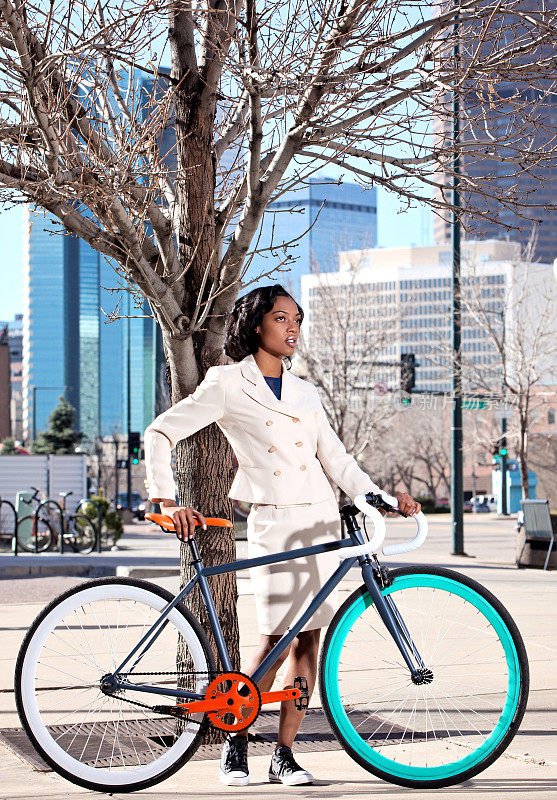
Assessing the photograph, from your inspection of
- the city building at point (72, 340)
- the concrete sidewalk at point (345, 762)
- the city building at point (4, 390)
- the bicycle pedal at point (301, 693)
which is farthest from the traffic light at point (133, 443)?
the city building at point (72, 340)

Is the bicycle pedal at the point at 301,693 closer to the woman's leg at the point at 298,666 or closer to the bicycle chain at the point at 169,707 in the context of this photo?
the woman's leg at the point at 298,666

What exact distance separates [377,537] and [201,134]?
2.76 meters

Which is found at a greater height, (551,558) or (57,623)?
(57,623)

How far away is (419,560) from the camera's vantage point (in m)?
19.4

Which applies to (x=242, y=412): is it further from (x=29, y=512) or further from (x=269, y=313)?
(x=29, y=512)

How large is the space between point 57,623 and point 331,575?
1.06 m

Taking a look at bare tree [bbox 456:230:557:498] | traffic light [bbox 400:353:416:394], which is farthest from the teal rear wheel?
traffic light [bbox 400:353:416:394]

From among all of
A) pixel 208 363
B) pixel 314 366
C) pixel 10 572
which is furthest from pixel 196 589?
pixel 314 366

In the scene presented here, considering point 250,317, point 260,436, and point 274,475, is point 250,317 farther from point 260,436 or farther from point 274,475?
point 274,475

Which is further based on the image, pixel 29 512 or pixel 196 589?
pixel 29 512

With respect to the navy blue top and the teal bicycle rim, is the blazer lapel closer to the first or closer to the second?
the navy blue top

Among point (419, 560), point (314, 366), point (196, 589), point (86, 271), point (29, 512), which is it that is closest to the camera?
point (196, 589)

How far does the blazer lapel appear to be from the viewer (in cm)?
466

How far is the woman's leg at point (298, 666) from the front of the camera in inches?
175
